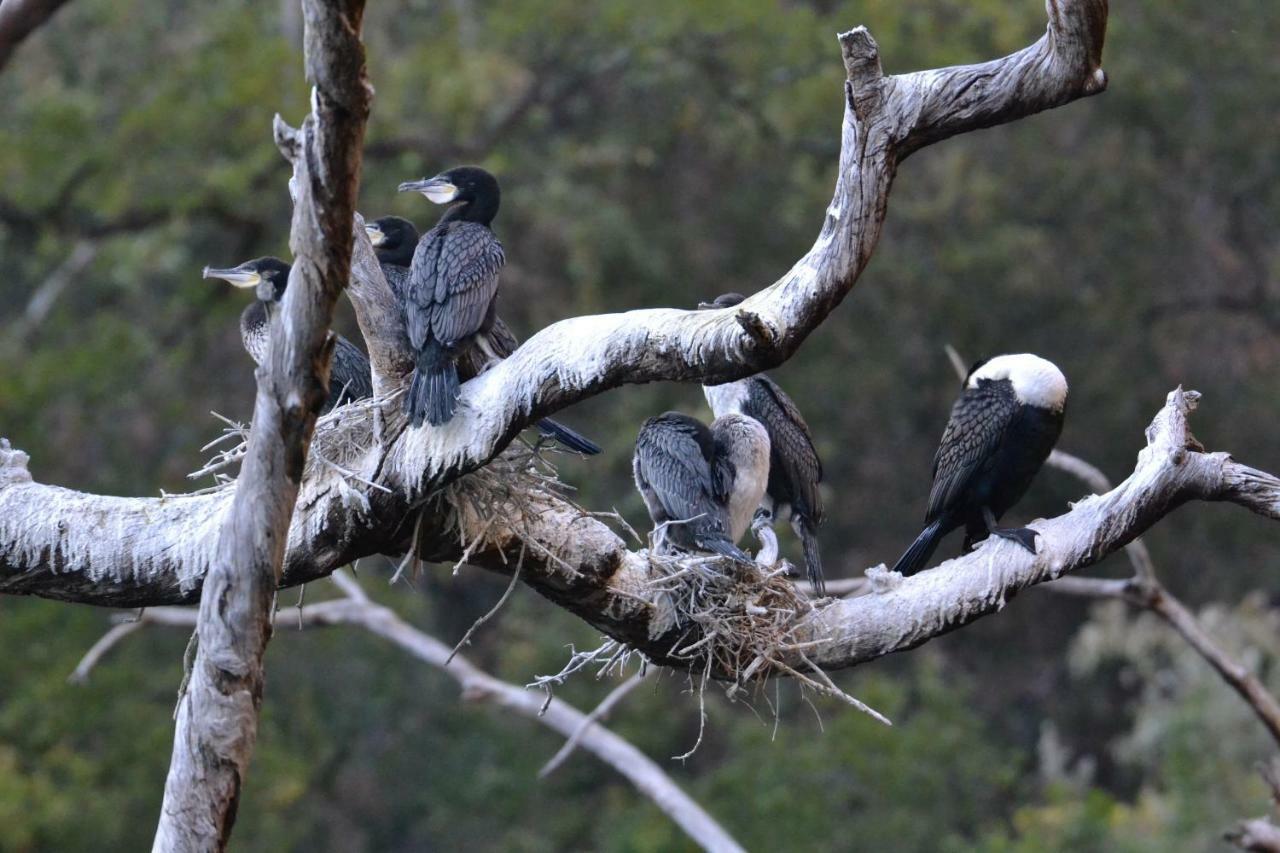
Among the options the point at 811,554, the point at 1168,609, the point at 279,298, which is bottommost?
the point at 1168,609

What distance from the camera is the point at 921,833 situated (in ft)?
38.7

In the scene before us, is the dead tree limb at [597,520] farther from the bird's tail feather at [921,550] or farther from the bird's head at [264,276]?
the bird's head at [264,276]

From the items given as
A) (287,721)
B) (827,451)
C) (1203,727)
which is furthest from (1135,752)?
(287,721)

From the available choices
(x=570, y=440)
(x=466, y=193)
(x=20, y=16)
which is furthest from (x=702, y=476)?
(x=20, y=16)

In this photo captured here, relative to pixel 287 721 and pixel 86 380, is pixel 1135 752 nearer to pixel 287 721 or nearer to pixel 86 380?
pixel 287 721

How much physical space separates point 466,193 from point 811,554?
5.39 ft

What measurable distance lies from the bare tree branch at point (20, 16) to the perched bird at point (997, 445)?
2672 mm

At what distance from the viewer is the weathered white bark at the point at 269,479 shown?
2.93 meters

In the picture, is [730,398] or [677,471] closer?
[677,471]

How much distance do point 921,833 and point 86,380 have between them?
6735mm

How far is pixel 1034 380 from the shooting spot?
486 cm

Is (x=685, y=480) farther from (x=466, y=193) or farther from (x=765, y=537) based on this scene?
(x=466, y=193)

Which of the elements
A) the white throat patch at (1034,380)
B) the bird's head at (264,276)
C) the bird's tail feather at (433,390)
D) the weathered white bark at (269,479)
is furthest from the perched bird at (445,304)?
the white throat patch at (1034,380)

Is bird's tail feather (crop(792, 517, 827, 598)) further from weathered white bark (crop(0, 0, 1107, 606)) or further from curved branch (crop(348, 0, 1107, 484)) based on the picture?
curved branch (crop(348, 0, 1107, 484))
